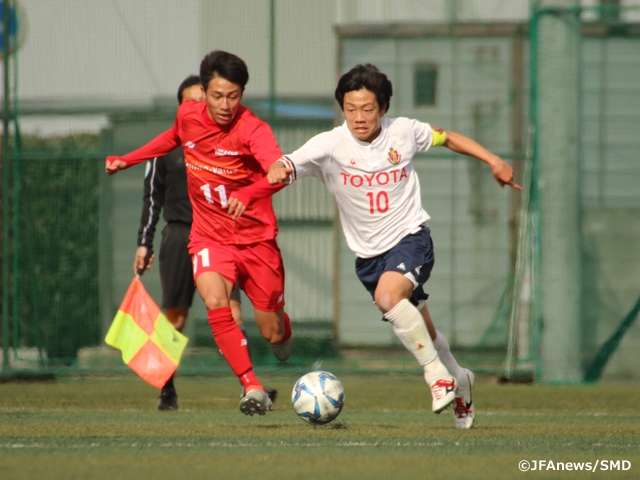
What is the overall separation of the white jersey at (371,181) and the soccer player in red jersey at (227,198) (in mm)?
286

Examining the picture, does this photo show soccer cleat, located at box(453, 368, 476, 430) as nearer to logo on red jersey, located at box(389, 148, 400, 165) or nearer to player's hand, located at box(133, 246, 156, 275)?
logo on red jersey, located at box(389, 148, 400, 165)

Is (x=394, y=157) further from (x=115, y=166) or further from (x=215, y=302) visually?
(x=115, y=166)

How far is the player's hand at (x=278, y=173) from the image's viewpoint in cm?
575

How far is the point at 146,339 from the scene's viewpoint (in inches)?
295

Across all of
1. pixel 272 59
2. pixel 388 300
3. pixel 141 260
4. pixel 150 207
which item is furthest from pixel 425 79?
pixel 388 300

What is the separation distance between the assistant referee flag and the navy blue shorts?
1712 mm

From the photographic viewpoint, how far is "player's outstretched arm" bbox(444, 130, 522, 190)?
5.81 metres

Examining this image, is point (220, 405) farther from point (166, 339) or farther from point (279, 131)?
point (279, 131)

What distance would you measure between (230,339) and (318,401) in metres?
0.68

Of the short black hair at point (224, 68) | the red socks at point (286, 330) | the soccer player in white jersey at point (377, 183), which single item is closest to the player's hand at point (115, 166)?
the short black hair at point (224, 68)

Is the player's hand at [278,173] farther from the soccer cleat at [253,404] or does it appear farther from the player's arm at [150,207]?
the player's arm at [150,207]

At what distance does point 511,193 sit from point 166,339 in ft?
15.9

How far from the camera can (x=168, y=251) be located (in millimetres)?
7738

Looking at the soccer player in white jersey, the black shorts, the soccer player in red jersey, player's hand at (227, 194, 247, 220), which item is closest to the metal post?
the black shorts
